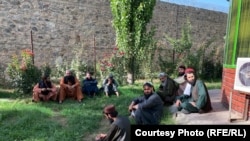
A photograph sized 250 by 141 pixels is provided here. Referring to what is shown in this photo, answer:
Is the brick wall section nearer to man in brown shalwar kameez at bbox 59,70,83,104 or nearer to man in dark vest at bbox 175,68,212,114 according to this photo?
man in dark vest at bbox 175,68,212,114

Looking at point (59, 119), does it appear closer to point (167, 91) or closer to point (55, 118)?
point (55, 118)

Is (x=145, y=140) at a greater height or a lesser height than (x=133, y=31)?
lesser

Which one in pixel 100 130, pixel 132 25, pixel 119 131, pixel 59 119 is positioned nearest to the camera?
pixel 119 131

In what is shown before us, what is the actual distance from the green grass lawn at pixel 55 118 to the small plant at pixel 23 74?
0.43 meters

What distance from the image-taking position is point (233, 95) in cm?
652

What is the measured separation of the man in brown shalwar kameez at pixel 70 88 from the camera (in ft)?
28.1

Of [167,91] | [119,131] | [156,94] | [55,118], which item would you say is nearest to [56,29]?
[55,118]

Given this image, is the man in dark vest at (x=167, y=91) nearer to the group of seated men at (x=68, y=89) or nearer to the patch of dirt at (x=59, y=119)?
the group of seated men at (x=68, y=89)

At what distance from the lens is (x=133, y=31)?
10.8m

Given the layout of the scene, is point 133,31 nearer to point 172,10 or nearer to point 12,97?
point 12,97

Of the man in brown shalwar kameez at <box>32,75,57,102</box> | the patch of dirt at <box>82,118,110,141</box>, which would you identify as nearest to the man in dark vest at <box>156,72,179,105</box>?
the patch of dirt at <box>82,118,110,141</box>

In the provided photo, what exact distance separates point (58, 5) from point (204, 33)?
30.6ft

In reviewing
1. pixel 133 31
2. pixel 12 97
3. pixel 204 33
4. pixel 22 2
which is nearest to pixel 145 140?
pixel 12 97

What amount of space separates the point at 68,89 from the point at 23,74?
1568 mm
